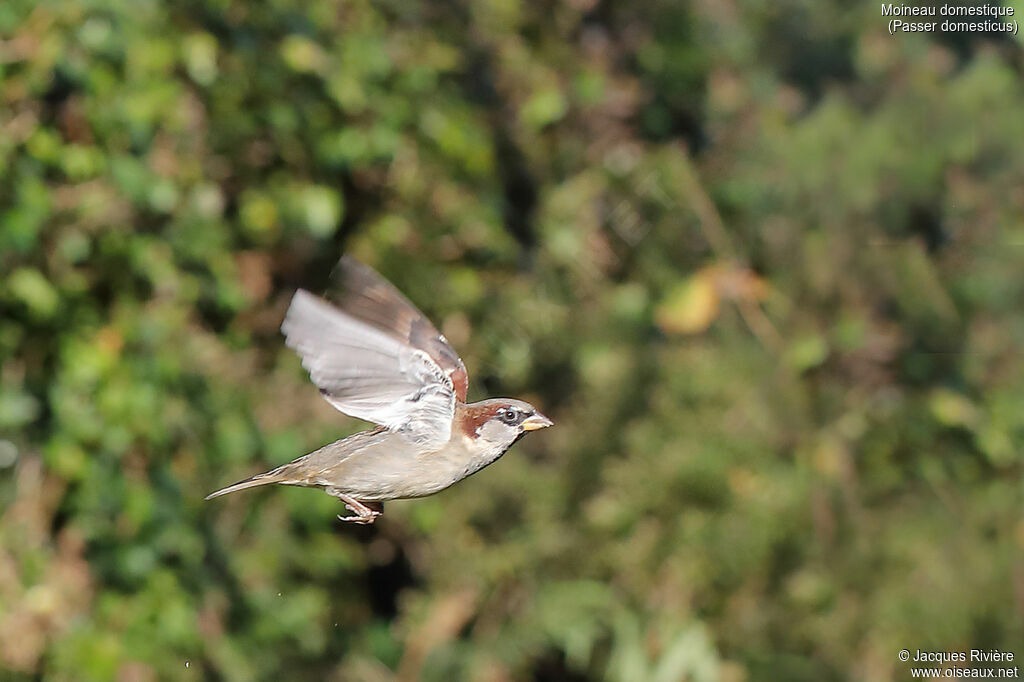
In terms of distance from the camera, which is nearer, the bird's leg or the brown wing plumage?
the brown wing plumage

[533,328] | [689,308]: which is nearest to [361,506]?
[533,328]

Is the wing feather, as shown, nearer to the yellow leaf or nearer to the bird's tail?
the bird's tail

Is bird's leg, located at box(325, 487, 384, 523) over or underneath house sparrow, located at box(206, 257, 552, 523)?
underneath

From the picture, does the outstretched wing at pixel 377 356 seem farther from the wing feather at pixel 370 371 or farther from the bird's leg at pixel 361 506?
the bird's leg at pixel 361 506

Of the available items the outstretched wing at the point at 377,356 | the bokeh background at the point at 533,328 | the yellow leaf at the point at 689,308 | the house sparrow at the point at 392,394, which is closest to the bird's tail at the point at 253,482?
the house sparrow at the point at 392,394

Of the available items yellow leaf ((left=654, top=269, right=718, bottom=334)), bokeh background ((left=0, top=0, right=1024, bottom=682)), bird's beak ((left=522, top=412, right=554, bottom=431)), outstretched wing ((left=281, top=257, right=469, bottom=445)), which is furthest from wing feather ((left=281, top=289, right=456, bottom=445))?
yellow leaf ((left=654, top=269, right=718, bottom=334))

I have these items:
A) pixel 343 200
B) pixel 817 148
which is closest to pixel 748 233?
pixel 817 148

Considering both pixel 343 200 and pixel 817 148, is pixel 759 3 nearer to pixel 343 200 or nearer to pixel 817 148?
pixel 817 148

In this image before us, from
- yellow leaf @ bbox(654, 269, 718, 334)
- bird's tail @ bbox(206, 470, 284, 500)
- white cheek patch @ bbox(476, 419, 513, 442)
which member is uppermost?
white cheek patch @ bbox(476, 419, 513, 442)

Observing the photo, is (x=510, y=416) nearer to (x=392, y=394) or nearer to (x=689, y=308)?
(x=392, y=394)
